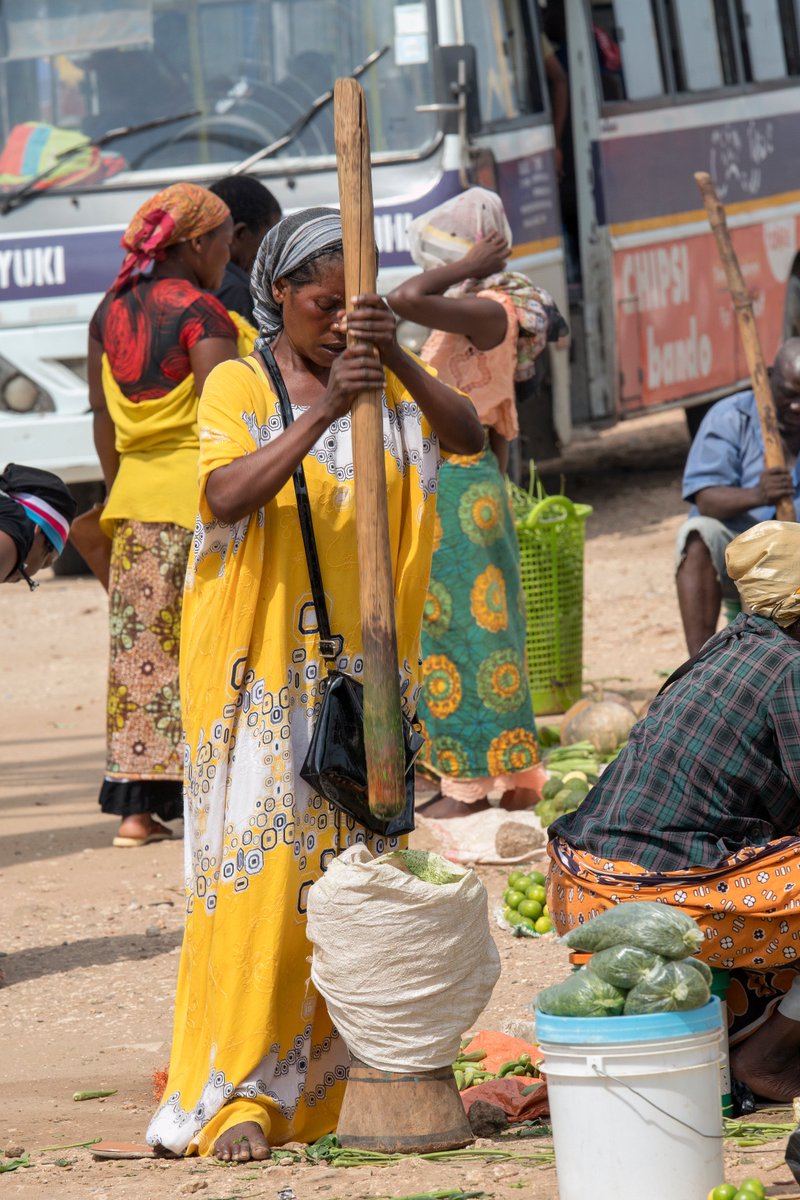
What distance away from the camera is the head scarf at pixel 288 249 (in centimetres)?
346

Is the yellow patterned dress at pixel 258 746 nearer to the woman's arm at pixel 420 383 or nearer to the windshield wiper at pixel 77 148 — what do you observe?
the woman's arm at pixel 420 383

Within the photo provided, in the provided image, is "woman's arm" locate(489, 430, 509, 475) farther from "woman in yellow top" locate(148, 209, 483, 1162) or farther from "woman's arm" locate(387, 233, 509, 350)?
"woman in yellow top" locate(148, 209, 483, 1162)

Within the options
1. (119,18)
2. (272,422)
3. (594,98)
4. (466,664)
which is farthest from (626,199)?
(272,422)

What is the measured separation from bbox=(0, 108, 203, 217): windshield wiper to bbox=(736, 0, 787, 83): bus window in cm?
555

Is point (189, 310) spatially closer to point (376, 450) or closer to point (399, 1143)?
point (376, 450)

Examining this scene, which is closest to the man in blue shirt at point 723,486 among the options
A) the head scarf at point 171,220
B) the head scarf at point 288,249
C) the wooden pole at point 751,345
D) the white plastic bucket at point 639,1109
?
the wooden pole at point 751,345

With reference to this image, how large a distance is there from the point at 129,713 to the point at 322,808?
2.72 metres

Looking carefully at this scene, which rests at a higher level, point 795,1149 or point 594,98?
point 594,98

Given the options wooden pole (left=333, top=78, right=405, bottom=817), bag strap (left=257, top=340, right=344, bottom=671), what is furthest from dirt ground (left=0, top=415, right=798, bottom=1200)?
bag strap (left=257, top=340, right=344, bottom=671)

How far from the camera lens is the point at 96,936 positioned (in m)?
5.47

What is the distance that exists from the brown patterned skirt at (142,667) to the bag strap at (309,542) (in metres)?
2.59

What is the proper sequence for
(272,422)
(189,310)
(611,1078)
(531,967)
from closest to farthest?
1. (611,1078)
2. (272,422)
3. (531,967)
4. (189,310)

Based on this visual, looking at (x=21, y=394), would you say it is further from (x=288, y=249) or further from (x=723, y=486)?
(x=288, y=249)

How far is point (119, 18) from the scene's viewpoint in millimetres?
8617
